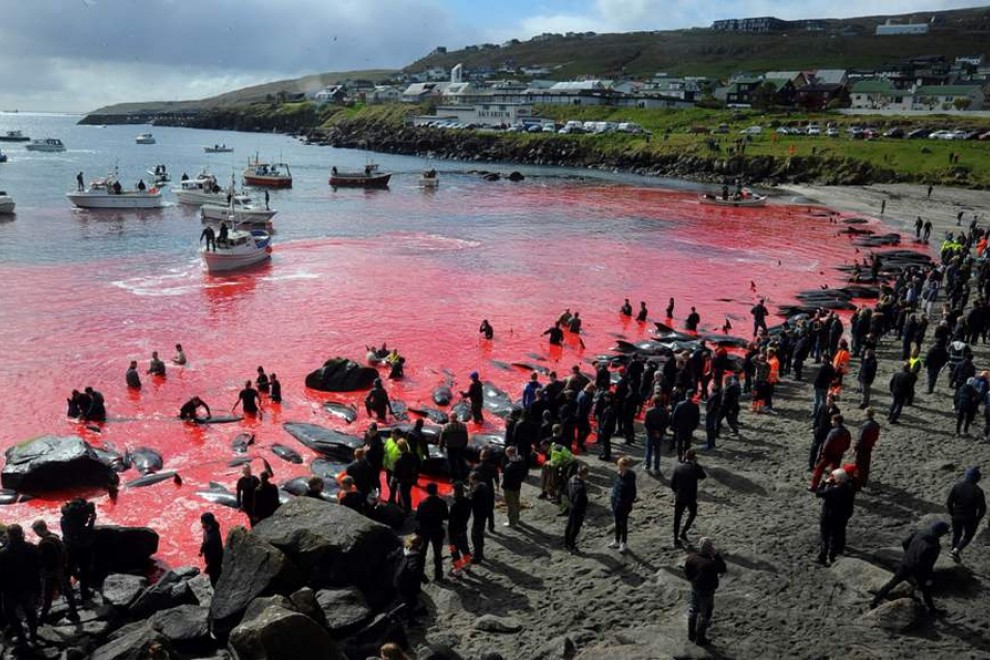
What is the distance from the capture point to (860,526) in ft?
46.4

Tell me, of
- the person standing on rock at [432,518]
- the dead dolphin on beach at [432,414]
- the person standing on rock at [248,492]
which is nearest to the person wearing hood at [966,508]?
the person standing on rock at [432,518]

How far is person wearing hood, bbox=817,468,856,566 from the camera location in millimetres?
12398

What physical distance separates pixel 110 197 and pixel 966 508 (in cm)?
7443

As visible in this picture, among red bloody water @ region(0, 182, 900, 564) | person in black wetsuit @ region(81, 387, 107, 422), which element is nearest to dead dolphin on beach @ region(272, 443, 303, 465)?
red bloody water @ region(0, 182, 900, 564)

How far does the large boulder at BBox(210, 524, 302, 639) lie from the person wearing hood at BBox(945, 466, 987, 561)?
10.9 meters

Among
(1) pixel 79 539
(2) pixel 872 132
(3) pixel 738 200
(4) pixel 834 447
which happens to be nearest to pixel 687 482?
(4) pixel 834 447

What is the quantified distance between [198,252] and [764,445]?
147ft

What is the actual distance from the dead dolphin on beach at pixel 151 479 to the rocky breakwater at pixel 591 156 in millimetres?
90767

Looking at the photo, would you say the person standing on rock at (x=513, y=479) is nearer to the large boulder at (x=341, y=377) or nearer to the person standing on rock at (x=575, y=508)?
the person standing on rock at (x=575, y=508)

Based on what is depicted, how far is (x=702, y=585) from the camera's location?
34.7 ft

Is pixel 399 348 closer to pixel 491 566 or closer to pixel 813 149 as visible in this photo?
pixel 491 566

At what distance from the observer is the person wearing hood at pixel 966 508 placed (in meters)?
Answer: 12.4

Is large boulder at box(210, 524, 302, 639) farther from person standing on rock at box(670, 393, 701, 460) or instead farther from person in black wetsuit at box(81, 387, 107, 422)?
person in black wetsuit at box(81, 387, 107, 422)

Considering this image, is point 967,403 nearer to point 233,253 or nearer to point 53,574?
point 53,574
